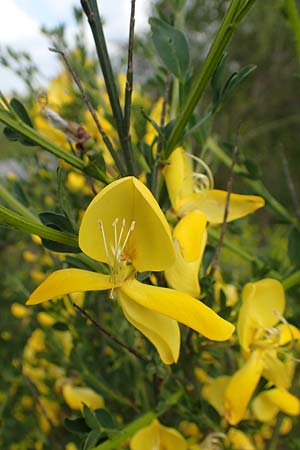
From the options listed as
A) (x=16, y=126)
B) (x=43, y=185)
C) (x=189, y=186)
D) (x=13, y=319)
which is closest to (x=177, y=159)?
(x=189, y=186)

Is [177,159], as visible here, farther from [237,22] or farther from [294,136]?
[294,136]

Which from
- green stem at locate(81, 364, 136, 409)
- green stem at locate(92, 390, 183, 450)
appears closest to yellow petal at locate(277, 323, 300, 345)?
green stem at locate(92, 390, 183, 450)

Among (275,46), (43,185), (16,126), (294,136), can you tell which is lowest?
(294,136)

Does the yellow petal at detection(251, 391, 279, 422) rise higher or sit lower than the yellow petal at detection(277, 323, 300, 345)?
lower

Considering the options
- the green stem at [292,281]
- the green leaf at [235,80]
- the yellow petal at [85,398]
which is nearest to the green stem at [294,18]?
the green leaf at [235,80]

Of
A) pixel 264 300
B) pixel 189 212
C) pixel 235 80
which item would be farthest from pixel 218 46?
pixel 264 300

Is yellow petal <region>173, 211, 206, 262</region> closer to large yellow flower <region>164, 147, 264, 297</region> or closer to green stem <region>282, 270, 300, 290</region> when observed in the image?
large yellow flower <region>164, 147, 264, 297</region>
